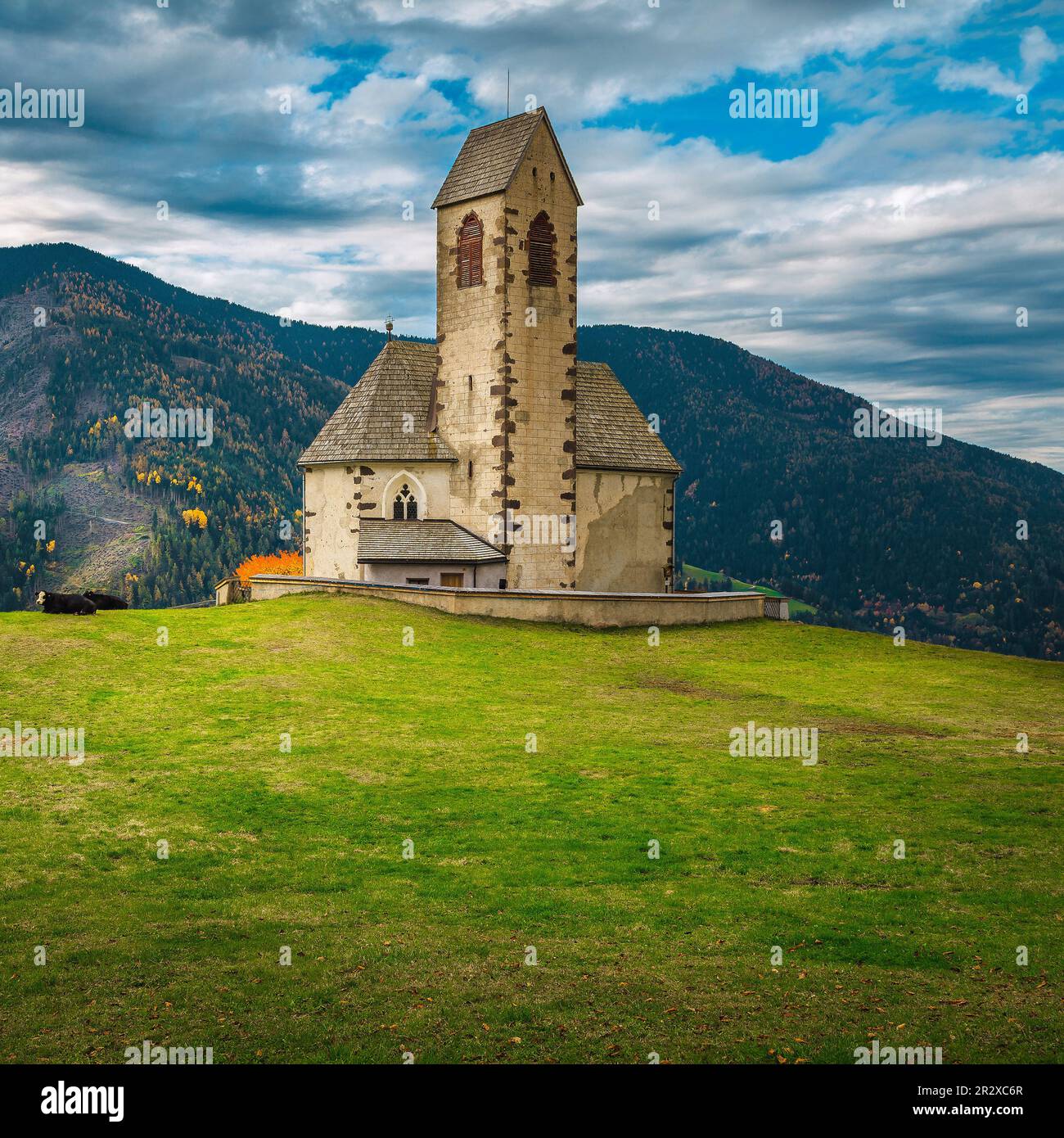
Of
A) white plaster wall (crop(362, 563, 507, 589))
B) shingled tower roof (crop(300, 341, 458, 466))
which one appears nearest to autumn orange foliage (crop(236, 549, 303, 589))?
shingled tower roof (crop(300, 341, 458, 466))

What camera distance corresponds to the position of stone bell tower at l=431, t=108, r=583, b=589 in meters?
49.4

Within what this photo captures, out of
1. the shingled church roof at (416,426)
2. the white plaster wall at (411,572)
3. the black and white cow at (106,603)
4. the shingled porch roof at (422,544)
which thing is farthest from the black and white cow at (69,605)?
the shingled church roof at (416,426)

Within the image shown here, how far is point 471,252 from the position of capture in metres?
50.7

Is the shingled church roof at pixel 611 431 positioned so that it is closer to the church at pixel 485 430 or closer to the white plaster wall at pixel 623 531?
the church at pixel 485 430

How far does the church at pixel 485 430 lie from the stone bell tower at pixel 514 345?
66mm

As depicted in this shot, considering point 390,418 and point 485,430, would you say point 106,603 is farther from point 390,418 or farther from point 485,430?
point 485,430

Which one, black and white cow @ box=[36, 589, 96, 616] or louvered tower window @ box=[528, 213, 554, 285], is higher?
louvered tower window @ box=[528, 213, 554, 285]

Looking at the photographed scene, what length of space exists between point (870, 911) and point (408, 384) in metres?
43.3

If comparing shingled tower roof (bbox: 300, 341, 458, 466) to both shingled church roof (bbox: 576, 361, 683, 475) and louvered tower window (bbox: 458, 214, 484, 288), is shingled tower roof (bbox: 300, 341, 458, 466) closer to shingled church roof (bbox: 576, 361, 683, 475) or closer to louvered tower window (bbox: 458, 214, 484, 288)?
louvered tower window (bbox: 458, 214, 484, 288)

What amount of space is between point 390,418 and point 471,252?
9.10m

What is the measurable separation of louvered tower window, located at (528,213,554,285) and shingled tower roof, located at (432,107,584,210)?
2.38 meters

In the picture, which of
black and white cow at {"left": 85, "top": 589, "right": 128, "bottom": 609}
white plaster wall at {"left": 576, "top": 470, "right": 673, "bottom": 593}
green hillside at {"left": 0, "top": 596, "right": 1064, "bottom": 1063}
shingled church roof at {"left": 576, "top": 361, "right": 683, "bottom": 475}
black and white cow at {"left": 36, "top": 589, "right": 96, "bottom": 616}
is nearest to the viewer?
green hillside at {"left": 0, "top": 596, "right": 1064, "bottom": 1063}

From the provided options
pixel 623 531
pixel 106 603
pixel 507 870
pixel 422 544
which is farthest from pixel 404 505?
pixel 507 870
